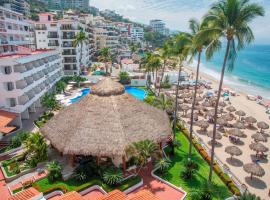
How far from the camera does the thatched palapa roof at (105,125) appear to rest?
21359 mm

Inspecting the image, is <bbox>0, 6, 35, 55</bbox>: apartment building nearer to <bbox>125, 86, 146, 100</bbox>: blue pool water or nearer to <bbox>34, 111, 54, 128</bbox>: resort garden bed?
<bbox>34, 111, 54, 128</bbox>: resort garden bed

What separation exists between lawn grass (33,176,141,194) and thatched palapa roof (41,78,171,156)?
98.6 inches

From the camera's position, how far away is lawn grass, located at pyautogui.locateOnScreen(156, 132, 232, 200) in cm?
1970

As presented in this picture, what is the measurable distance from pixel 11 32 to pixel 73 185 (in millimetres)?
40576

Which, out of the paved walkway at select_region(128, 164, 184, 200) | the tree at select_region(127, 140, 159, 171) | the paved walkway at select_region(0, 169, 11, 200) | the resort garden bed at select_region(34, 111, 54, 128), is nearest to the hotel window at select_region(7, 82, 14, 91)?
the resort garden bed at select_region(34, 111, 54, 128)

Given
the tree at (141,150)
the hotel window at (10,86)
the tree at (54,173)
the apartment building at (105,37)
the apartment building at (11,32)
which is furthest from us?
the apartment building at (105,37)

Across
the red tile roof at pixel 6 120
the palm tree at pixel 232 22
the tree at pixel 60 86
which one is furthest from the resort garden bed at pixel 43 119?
the palm tree at pixel 232 22

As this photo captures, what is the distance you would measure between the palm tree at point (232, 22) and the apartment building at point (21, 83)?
82.6ft

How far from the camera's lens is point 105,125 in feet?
76.1

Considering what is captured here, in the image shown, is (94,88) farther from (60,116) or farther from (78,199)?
(78,199)

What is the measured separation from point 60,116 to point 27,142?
4.89 metres

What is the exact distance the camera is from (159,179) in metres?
21.4

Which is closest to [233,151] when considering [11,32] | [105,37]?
[11,32]

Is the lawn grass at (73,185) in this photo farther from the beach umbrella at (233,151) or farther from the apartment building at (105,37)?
the apartment building at (105,37)
